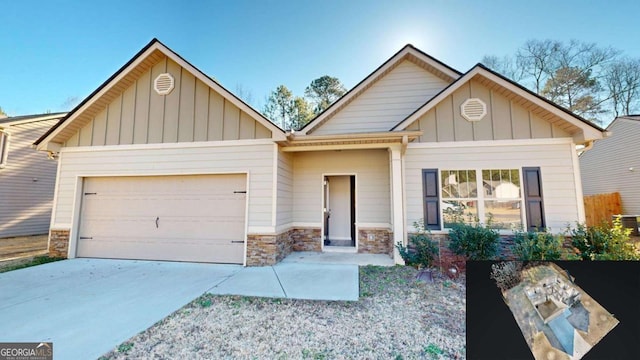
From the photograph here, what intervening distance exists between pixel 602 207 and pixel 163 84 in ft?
65.9

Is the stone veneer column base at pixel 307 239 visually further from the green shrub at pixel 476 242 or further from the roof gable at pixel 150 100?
the green shrub at pixel 476 242

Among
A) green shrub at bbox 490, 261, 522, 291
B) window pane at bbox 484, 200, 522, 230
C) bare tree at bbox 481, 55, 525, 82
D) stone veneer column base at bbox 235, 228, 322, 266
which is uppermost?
bare tree at bbox 481, 55, 525, 82

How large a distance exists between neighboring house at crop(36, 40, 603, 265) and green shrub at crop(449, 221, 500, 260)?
694 mm

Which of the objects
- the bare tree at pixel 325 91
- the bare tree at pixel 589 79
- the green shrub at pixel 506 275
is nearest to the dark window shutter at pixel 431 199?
the green shrub at pixel 506 275

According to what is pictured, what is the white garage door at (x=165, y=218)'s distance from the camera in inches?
262

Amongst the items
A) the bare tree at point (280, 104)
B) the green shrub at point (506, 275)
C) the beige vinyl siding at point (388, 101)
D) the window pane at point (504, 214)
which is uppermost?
the bare tree at point (280, 104)

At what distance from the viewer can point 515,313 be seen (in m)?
1.51

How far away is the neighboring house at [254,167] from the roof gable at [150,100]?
32mm

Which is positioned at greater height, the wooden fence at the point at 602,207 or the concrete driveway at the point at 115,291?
the wooden fence at the point at 602,207

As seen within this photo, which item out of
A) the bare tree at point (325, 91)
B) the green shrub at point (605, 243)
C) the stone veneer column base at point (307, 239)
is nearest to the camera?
the green shrub at point (605, 243)

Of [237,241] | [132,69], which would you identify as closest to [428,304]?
[237,241]

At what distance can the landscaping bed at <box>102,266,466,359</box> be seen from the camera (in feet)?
9.09

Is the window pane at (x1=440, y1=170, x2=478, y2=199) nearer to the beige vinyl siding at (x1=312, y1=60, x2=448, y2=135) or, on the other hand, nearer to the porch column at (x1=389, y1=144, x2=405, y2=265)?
the porch column at (x1=389, y1=144, x2=405, y2=265)

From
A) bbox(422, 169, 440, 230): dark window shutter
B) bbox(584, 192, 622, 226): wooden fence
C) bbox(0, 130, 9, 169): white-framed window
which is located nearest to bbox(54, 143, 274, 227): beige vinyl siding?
bbox(422, 169, 440, 230): dark window shutter
